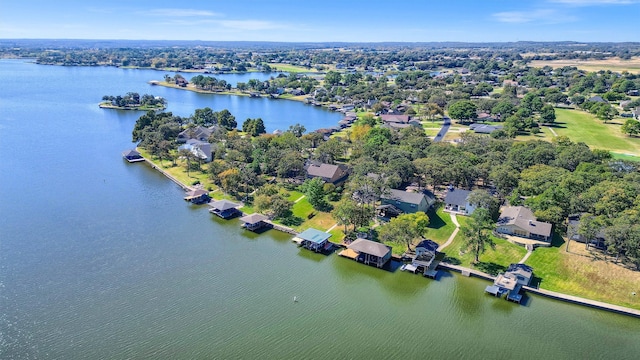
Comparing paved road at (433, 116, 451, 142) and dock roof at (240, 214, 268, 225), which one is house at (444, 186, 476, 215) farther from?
paved road at (433, 116, 451, 142)

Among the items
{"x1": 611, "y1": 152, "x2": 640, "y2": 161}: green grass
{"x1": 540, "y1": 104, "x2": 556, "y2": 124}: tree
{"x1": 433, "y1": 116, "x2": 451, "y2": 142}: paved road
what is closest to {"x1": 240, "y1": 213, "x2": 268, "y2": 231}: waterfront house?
{"x1": 433, "y1": 116, "x2": 451, "y2": 142}: paved road

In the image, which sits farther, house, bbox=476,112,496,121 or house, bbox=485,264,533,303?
house, bbox=476,112,496,121

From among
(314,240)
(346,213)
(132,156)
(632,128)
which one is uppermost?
(632,128)

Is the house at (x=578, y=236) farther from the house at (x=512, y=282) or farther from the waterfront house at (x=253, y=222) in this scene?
the waterfront house at (x=253, y=222)

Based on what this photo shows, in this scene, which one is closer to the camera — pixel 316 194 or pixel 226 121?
pixel 316 194

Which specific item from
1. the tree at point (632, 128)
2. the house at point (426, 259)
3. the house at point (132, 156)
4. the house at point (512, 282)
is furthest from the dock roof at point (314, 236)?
the tree at point (632, 128)

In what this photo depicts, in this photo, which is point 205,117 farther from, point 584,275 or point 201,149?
point 584,275

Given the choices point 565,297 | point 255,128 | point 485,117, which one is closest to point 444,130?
point 485,117
